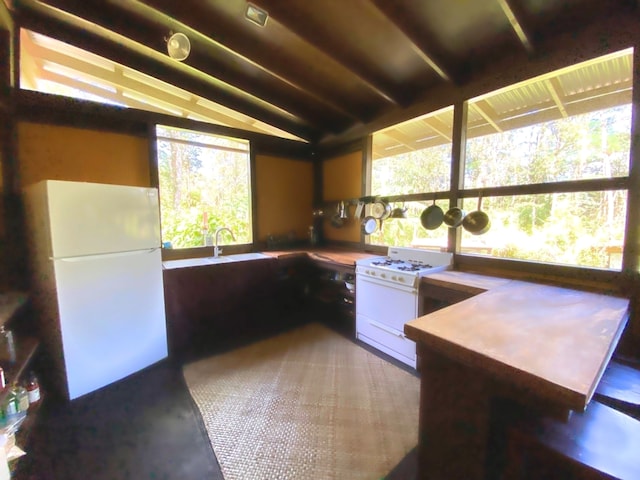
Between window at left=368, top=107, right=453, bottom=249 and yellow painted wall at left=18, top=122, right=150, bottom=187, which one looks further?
window at left=368, top=107, right=453, bottom=249

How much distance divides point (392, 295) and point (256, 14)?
239 cm

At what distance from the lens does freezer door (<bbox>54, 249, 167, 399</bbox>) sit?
5.86 ft

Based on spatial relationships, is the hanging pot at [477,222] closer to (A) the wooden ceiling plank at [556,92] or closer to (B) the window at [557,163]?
(B) the window at [557,163]

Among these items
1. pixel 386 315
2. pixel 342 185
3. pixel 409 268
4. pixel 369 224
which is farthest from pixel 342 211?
pixel 386 315

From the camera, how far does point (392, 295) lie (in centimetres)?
234

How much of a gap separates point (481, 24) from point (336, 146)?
200 cm

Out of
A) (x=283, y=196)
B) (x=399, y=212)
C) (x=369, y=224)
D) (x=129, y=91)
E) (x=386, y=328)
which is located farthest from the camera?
(x=283, y=196)

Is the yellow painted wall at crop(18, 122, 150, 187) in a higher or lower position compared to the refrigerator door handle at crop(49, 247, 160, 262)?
higher

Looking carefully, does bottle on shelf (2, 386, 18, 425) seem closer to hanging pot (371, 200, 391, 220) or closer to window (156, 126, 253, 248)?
window (156, 126, 253, 248)

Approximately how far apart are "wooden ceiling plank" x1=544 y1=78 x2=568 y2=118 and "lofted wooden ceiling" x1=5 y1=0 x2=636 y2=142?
10.9 inches

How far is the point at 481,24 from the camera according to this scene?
1791 mm

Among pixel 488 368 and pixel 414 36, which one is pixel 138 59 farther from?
pixel 488 368

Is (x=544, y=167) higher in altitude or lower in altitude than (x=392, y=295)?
higher

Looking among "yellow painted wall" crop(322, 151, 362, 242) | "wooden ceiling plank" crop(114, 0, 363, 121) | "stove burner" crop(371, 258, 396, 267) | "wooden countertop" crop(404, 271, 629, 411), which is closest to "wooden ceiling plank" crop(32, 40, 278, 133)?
"wooden ceiling plank" crop(114, 0, 363, 121)
